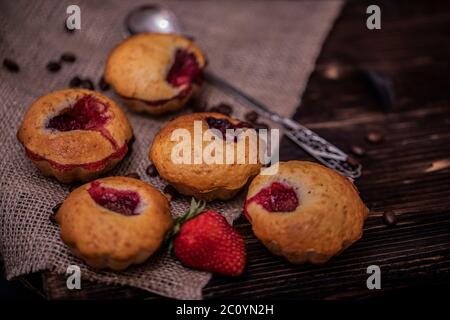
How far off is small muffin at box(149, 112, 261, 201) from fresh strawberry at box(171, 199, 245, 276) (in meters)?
0.16

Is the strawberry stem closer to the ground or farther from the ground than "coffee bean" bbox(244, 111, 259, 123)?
closer to the ground

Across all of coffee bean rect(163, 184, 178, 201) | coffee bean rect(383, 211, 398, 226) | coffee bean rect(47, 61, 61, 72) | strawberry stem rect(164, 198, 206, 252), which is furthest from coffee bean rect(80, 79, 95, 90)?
coffee bean rect(383, 211, 398, 226)

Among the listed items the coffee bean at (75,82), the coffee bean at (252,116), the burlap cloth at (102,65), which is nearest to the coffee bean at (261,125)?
the coffee bean at (252,116)

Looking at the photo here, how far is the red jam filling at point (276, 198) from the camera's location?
1.70 meters

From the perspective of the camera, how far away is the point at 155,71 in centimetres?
207

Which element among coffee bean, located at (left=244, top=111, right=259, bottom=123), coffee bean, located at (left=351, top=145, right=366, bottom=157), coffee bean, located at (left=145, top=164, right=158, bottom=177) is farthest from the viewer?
coffee bean, located at (left=244, top=111, right=259, bottom=123)

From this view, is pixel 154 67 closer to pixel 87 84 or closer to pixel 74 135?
pixel 87 84

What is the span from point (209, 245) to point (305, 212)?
0.30 meters

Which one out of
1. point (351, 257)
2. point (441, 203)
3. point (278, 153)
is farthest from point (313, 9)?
point (351, 257)

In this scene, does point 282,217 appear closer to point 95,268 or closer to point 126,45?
point 95,268

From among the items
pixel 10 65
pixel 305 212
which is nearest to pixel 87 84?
pixel 10 65

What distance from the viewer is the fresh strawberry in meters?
1.61

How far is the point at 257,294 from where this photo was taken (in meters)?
1.67

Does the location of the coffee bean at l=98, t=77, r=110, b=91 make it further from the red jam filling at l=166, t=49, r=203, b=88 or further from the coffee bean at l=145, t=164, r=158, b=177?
the coffee bean at l=145, t=164, r=158, b=177
